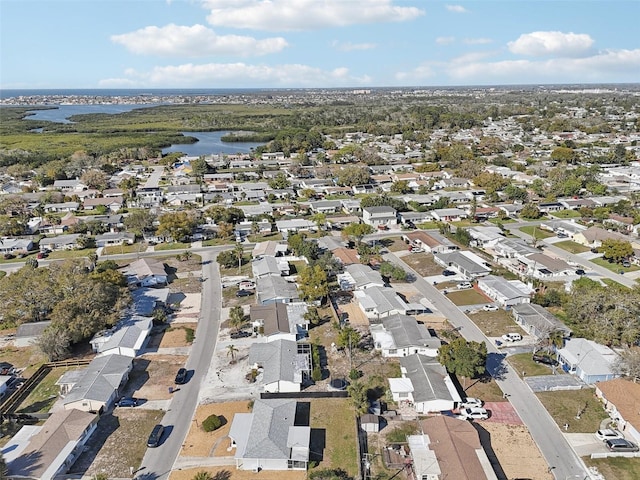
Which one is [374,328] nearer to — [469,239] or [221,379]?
[221,379]

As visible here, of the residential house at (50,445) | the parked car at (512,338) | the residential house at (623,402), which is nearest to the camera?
the residential house at (50,445)

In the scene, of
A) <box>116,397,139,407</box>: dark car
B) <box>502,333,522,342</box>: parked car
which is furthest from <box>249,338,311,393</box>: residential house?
<box>502,333,522,342</box>: parked car

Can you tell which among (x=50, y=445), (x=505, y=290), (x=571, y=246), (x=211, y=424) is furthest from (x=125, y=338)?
(x=571, y=246)

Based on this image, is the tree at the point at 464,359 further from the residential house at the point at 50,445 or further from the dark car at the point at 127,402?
the residential house at the point at 50,445

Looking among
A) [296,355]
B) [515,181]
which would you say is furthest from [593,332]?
[515,181]

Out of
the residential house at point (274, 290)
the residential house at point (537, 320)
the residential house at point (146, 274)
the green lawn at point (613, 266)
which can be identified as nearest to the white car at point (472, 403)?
the residential house at point (537, 320)

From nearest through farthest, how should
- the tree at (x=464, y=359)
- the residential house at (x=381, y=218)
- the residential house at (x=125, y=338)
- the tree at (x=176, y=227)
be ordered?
the tree at (x=464, y=359) < the residential house at (x=125, y=338) < the tree at (x=176, y=227) < the residential house at (x=381, y=218)
